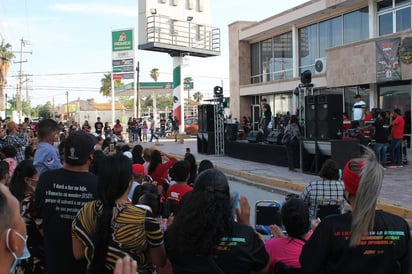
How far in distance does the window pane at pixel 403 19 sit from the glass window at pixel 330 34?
14.0ft

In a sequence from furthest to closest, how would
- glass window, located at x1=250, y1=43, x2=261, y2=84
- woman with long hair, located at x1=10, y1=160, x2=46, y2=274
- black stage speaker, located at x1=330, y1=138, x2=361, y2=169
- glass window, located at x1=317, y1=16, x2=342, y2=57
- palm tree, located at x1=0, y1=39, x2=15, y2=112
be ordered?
palm tree, located at x1=0, y1=39, x2=15, y2=112
glass window, located at x1=250, y1=43, x2=261, y2=84
glass window, located at x1=317, y1=16, x2=342, y2=57
black stage speaker, located at x1=330, y1=138, x2=361, y2=169
woman with long hair, located at x1=10, y1=160, x2=46, y2=274

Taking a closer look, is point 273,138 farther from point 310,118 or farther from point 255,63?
point 255,63

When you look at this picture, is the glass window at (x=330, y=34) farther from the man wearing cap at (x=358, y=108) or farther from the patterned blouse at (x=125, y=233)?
the patterned blouse at (x=125, y=233)

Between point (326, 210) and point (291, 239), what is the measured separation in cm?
235

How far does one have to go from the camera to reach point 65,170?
3.21 m

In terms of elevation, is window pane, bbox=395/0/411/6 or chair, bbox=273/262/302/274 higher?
window pane, bbox=395/0/411/6

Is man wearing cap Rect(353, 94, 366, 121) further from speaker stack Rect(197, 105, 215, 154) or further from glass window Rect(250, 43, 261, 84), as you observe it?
glass window Rect(250, 43, 261, 84)

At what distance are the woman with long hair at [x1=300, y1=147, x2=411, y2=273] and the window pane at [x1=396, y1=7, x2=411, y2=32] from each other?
64.2 ft

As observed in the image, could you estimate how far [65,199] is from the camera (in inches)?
123

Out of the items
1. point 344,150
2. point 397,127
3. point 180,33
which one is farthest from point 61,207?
point 180,33

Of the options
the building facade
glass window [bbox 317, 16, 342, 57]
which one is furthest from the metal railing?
glass window [bbox 317, 16, 342, 57]

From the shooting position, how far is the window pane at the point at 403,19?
19.7 metres

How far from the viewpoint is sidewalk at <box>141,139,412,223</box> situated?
910cm

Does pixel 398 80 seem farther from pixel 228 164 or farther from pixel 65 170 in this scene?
pixel 65 170
